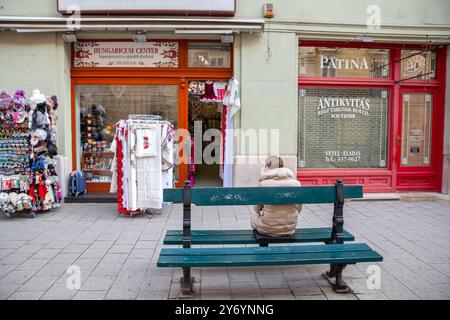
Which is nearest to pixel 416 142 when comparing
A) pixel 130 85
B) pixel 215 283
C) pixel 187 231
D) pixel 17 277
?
pixel 130 85

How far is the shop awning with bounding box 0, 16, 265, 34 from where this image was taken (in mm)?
7129

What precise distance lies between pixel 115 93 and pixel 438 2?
7147mm

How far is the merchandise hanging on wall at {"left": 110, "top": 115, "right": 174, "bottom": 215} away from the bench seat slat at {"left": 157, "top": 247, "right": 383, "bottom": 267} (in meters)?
3.17

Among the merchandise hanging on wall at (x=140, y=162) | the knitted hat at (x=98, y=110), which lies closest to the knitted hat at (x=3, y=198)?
the merchandise hanging on wall at (x=140, y=162)

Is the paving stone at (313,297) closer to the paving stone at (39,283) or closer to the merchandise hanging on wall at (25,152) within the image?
the paving stone at (39,283)

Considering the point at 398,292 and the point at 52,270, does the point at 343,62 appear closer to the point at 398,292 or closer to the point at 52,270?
the point at 398,292

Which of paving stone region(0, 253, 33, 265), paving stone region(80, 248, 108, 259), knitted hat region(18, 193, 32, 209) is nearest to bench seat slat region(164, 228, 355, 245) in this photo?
paving stone region(80, 248, 108, 259)

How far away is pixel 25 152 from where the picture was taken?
6.46 metres

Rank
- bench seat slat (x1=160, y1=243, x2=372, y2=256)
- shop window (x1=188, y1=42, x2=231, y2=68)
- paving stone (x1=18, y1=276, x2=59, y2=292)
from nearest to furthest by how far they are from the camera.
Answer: bench seat slat (x1=160, y1=243, x2=372, y2=256), paving stone (x1=18, y1=276, x2=59, y2=292), shop window (x1=188, y1=42, x2=231, y2=68)

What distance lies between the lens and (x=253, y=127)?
7.81m

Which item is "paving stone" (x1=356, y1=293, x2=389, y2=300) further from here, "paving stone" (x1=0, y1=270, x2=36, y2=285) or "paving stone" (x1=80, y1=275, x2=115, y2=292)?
"paving stone" (x1=0, y1=270, x2=36, y2=285)

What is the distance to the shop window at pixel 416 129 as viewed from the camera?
8570mm
